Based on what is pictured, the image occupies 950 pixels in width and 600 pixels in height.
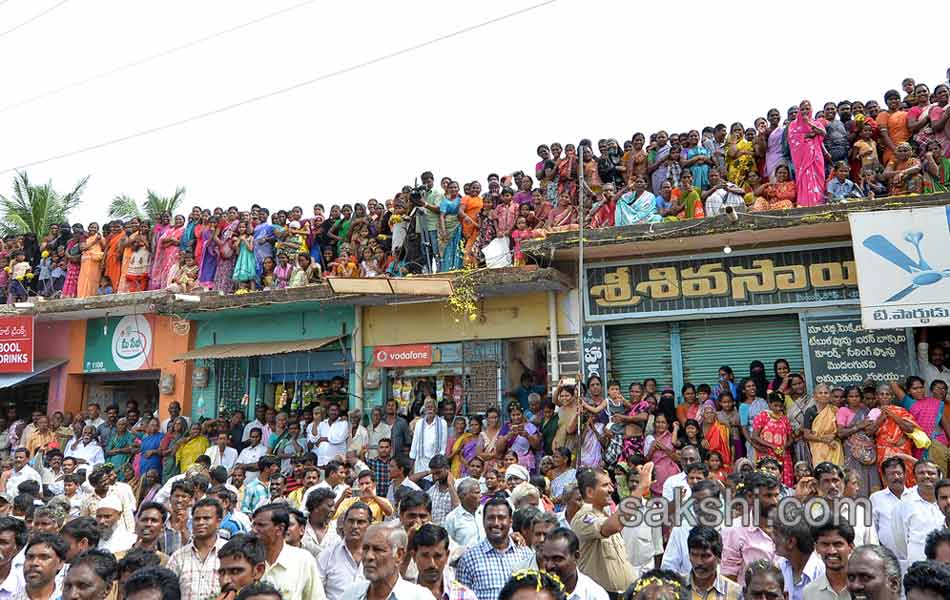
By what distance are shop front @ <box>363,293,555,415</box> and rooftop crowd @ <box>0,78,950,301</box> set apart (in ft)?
2.46

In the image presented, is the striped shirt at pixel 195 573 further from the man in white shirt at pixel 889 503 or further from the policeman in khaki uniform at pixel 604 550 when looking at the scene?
the man in white shirt at pixel 889 503

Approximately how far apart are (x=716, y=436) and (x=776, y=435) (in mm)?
625

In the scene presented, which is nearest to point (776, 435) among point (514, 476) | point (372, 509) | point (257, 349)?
point (514, 476)

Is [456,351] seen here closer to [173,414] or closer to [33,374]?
[173,414]

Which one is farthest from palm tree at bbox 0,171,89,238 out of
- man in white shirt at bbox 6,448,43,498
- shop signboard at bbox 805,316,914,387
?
shop signboard at bbox 805,316,914,387

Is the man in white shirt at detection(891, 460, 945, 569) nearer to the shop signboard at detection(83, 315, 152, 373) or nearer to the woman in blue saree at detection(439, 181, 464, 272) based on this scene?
the woman in blue saree at detection(439, 181, 464, 272)

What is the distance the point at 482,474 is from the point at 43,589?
443cm

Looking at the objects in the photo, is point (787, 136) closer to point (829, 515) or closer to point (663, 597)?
point (829, 515)

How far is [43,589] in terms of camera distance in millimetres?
4434

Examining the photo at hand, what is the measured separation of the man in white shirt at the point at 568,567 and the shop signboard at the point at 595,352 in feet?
22.6

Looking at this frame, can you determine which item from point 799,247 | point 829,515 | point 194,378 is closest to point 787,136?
point 799,247

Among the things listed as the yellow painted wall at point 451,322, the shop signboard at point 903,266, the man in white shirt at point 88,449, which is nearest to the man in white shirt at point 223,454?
the man in white shirt at point 88,449

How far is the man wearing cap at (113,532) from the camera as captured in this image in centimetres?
628

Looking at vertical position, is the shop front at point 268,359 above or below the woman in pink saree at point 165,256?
below
